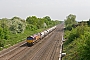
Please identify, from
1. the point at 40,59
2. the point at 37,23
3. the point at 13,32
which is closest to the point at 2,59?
the point at 40,59

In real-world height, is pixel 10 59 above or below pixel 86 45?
below

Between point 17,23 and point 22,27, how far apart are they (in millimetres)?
2670

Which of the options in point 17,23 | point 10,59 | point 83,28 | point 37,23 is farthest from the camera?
point 37,23

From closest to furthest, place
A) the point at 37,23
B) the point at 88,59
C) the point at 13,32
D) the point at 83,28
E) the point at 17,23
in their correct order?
1. the point at 88,59
2. the point at 83,28
3. the point at 13,32
4. the point at 17,23
5. the point at 37,23

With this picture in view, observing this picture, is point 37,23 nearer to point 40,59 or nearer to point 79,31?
point 79,31

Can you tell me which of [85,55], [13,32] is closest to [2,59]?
[85,55]

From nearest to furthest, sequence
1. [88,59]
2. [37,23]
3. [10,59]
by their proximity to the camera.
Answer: [88,59]
[10,59]
[37,23]

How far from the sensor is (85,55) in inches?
806

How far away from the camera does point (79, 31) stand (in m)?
42.9

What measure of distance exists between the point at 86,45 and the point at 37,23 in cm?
11288

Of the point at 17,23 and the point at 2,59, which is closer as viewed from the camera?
the point at 2,59

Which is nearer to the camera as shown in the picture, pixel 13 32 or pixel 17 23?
pixel 13 32

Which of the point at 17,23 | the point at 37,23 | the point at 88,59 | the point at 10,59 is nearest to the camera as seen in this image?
the point at 88,59

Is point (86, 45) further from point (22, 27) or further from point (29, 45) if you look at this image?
point (22, 27)
